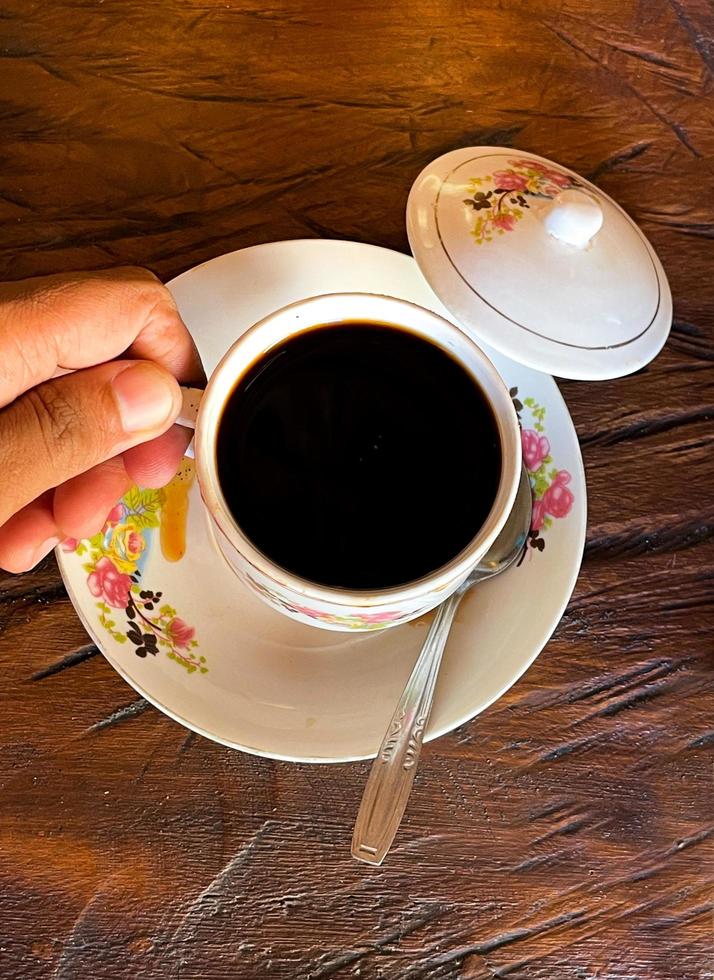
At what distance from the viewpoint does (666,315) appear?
67cm

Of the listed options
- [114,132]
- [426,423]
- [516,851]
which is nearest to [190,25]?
[114,132]

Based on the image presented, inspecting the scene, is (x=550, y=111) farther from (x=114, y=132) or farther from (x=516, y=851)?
(x=516, y=851)

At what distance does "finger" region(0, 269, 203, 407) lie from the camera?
22.3 inches

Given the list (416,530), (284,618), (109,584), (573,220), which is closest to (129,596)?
(109,584)

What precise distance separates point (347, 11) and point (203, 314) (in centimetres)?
42

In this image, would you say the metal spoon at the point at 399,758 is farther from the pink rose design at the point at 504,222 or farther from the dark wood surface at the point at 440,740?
the pink rose design at the point at 504,222

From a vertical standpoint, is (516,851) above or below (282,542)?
below

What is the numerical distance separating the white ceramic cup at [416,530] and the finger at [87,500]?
0.33 feet

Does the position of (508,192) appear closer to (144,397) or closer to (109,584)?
(144,397)

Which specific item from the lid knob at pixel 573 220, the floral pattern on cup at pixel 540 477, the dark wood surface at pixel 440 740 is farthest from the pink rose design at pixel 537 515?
the lid knob at pixel 573 220

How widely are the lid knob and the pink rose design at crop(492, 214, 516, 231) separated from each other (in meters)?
0.03

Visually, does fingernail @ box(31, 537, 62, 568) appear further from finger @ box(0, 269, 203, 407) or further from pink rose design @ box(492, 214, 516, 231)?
pink rose design @ box(492, 214, 516, 231)

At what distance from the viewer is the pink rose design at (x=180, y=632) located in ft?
2.10

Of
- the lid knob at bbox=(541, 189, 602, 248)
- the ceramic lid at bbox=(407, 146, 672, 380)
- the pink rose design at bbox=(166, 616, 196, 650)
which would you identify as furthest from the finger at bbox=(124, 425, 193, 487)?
the lid knob at bbox=(541, 189, 602, 248)
